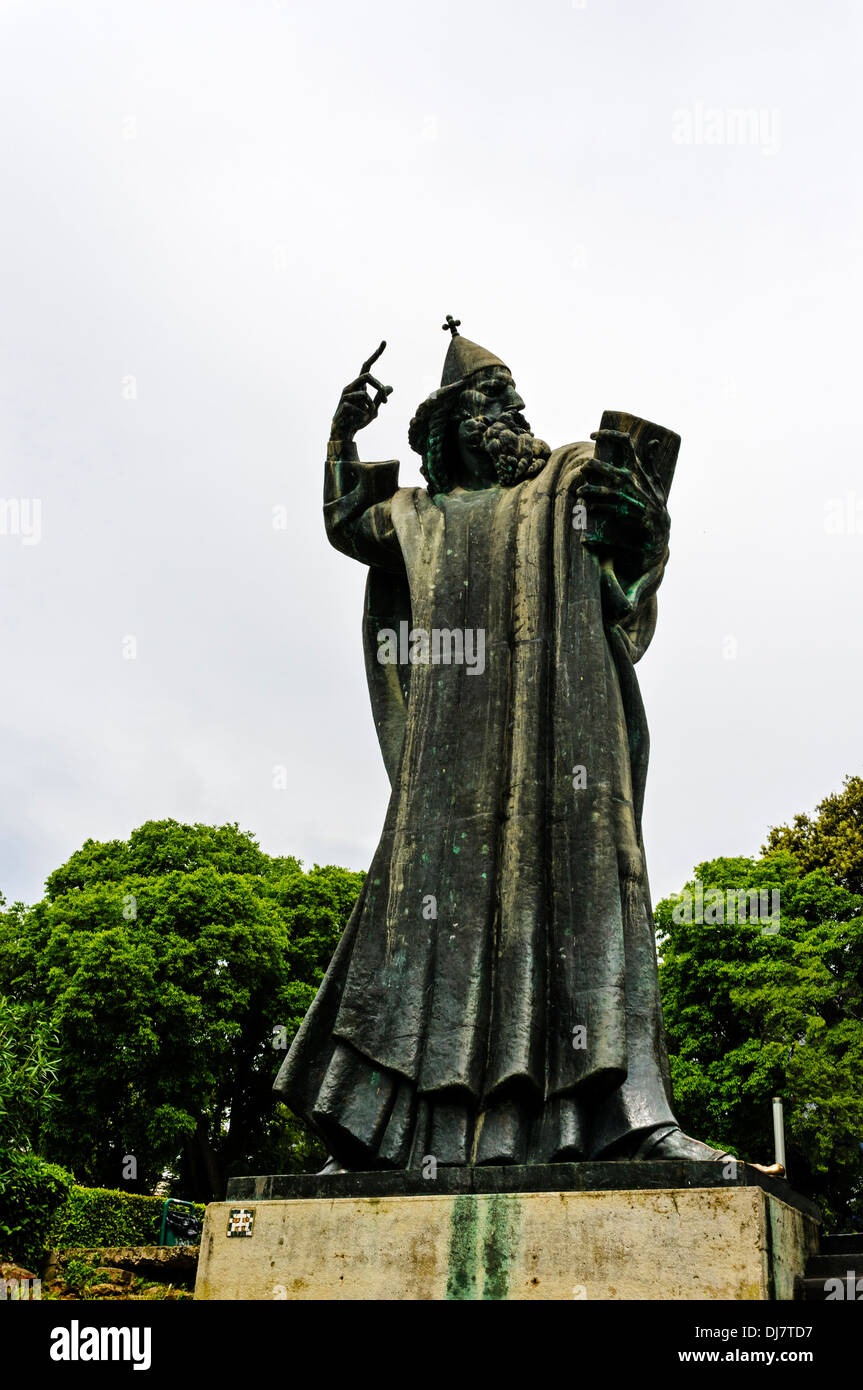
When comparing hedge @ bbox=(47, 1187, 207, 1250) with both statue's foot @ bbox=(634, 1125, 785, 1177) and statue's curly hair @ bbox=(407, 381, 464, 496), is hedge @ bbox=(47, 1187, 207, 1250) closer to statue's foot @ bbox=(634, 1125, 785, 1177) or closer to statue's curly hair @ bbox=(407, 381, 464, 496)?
statue's curly hair @ bbox=(407, 381, 464, 496)

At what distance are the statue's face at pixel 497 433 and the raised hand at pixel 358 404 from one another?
59cm

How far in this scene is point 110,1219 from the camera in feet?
78.8

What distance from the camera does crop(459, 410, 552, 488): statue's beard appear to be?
7.59 m

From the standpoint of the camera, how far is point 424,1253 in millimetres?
5199

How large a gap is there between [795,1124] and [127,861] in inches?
765

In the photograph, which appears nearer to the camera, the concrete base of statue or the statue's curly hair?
the concrete base of statue

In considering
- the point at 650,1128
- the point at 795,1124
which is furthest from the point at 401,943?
the point at 795,1124

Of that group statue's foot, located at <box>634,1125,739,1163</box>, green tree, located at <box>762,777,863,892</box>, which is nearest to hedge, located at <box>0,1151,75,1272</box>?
statue's foot, located at <box>634,1125,739,1163</box>

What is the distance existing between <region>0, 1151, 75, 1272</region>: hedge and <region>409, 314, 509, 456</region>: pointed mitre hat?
12287 millimetres

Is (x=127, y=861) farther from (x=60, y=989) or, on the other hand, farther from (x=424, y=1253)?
(x=424, y=1253)

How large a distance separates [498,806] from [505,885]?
44 cm

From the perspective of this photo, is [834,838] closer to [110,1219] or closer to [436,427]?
[110,1219]

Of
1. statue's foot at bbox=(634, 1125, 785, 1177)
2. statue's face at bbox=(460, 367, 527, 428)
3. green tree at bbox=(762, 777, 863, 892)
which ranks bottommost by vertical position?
statue's foot at bbox=(634, 1125, 785, 1177)
